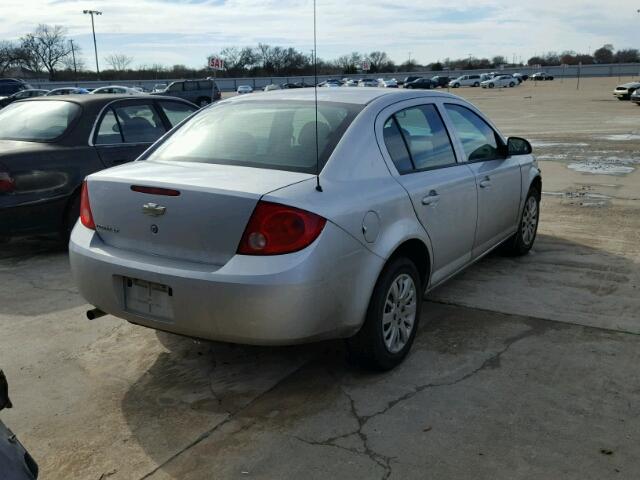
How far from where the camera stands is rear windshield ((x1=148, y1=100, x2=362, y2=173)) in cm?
356

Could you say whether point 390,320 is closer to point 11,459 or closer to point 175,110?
point 11,459

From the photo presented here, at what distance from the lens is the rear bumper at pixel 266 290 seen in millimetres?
2986

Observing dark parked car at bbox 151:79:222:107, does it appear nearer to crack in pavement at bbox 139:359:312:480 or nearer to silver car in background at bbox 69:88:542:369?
silver car in background at bbox 69:88:542:369

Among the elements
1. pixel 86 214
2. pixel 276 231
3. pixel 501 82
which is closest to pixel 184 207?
pixel 276 231

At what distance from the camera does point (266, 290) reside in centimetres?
296

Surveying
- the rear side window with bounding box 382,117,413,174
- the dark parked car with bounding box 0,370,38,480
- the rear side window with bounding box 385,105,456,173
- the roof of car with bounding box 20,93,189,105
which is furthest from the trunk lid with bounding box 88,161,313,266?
the roof of car with bounding box 20,93,189,105

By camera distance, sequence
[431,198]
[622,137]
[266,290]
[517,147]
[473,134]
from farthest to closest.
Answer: [622,137], [517,147], [473,134], [431,198], [266,290]

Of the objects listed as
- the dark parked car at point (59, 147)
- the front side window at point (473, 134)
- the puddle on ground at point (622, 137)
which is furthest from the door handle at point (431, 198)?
the puddle on ground at point (622, 137)

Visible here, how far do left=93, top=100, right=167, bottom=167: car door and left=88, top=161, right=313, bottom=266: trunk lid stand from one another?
318cm

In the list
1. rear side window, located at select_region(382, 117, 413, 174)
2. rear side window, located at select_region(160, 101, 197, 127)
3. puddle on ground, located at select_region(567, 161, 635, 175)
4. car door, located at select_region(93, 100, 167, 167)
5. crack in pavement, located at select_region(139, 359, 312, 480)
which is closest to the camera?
crack in pavement, located at select_region(139, 359, 312, 480)

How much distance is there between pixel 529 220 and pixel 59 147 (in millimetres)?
4750

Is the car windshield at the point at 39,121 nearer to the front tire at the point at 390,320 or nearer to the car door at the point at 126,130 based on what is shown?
the car door at the point at 126,130

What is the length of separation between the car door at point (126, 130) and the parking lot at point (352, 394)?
1.74m

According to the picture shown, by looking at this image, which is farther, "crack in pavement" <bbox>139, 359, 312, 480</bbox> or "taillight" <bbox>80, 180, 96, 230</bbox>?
"taillight" <bbox>80, 180, 96, 230</bbox>
